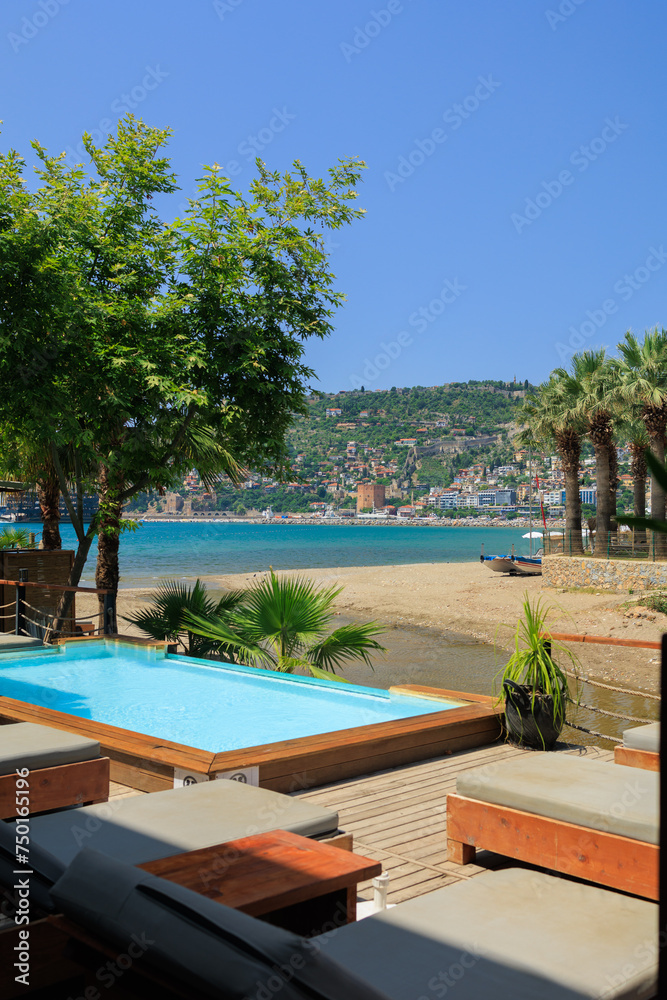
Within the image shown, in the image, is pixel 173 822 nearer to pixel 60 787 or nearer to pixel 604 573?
pixel 60 787

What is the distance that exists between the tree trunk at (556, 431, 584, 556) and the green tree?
20.9m

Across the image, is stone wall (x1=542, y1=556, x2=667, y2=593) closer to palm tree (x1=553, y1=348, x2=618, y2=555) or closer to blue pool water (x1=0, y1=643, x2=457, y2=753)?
palm tree (x1=553, y1=348, x2=618, y2=555)

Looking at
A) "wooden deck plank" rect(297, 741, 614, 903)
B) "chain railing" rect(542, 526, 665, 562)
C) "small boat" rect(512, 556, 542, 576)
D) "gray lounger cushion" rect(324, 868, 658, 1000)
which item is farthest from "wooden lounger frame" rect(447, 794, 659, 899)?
"small boat" rect(512, 556, 542, 576)

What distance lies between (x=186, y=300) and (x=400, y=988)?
10.4m

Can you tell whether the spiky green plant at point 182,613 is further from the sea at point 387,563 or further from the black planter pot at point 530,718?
the black planter pot at point 530,718

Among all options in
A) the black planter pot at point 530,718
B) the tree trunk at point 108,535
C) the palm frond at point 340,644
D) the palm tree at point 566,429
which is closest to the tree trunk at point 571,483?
the palm tree at point 566,429

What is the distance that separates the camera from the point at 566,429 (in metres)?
31.0

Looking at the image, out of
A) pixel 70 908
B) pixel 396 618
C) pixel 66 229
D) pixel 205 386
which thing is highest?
pixel 66 229

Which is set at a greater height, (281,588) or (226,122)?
(226,122)

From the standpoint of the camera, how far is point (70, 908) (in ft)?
5.67

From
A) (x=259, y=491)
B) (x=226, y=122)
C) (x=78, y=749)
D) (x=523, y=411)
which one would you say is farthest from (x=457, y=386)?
(x=78, y=749)

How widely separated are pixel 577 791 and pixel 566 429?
2913 cm

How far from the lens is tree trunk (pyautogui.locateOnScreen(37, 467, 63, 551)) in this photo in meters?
14.9

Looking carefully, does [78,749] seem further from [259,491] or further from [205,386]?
[259,491]
